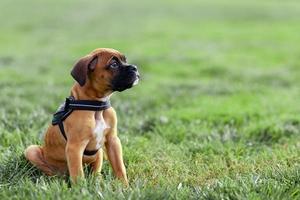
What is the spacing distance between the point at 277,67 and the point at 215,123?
7833 millimetres

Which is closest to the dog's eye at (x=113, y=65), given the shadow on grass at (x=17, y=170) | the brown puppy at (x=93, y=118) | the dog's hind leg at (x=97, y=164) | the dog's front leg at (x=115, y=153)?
the brown puppy at (x=93, y=118)

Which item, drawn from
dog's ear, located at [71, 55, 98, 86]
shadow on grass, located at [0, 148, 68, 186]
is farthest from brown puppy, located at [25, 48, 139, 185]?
shadow on grass, located at [0, 148, 68, 186]

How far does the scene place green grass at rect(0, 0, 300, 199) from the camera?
18.7ft

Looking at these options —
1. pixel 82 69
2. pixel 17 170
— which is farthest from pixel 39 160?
pixel 82 69

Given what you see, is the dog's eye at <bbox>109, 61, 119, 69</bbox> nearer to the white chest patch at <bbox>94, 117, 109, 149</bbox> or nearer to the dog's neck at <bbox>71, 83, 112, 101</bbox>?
the dog's neck at <bbox>71, 83, 112, 101</bbox>

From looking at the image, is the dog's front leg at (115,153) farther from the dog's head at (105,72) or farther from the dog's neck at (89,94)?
the dog's head at (105,72)

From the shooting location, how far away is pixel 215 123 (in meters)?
9.90

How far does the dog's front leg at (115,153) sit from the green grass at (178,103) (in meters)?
0.11

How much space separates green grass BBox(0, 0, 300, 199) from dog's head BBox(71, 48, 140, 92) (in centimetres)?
90

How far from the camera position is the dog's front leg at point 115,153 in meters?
6.09

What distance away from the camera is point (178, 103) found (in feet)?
38.8

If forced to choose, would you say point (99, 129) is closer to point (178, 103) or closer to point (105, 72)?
point (105, 72)

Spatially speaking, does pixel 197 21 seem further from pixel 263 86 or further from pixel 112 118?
pixel 112 118

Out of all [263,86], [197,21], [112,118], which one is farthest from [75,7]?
[112,118]
